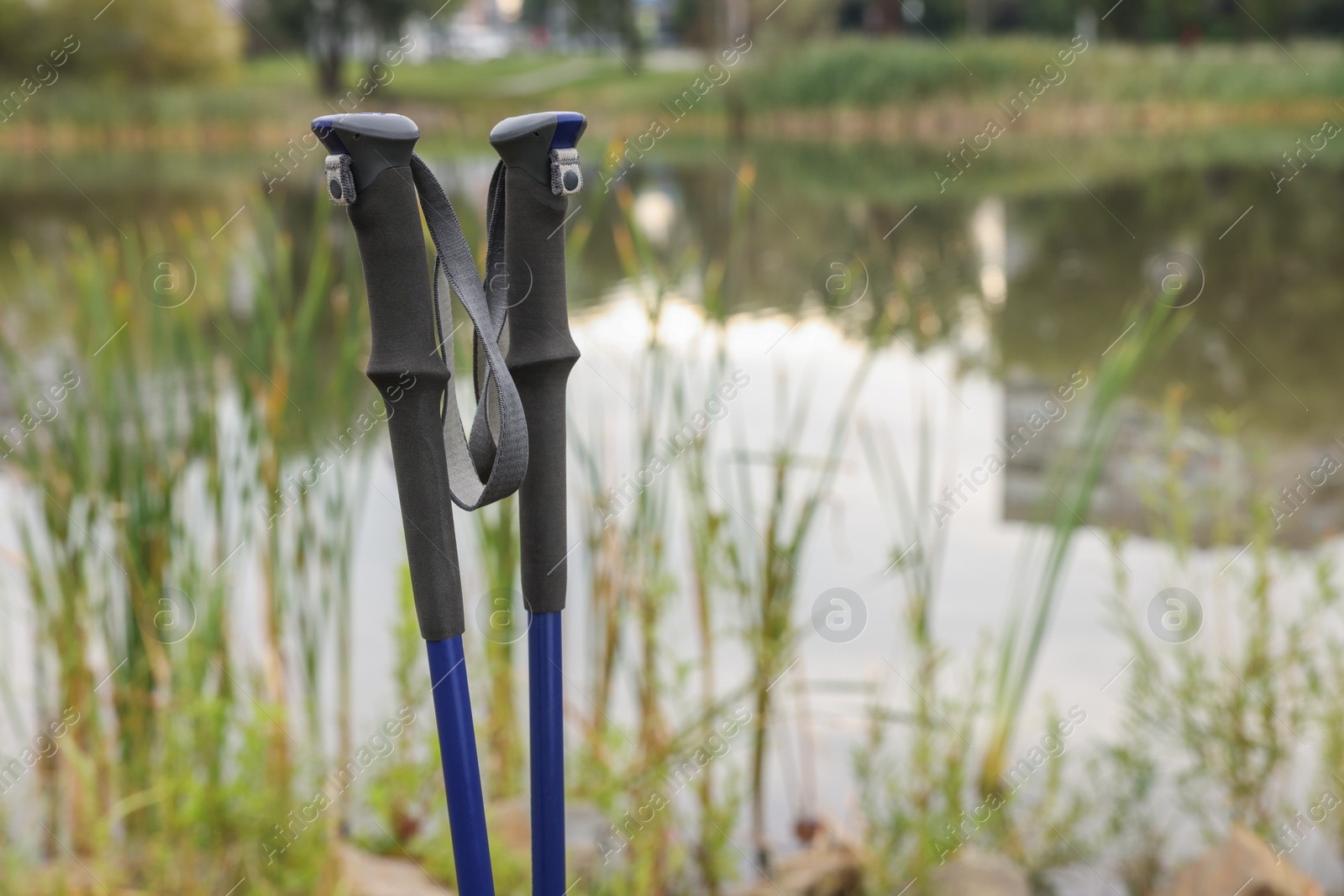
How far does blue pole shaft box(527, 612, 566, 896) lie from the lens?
0.63 m

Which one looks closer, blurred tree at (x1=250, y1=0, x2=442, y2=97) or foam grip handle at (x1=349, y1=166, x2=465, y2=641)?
foam grip handle at (x1=349, y1=166, x2=465, y2=641)

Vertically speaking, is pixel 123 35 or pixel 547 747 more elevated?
pixel 123 35

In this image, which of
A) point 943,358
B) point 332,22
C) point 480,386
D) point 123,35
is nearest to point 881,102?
point 332,22

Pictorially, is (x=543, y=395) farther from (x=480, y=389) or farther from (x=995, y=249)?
(x=995, y=249)

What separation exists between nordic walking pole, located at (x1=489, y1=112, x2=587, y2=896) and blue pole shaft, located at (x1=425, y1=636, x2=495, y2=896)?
0.12 feet

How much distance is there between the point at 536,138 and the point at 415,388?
0.46 ft

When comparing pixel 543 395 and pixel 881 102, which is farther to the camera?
pixel 881 102

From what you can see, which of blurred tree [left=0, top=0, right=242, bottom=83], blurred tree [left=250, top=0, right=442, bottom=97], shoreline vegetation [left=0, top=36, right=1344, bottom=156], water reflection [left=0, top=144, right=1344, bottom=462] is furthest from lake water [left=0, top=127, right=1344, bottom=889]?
blurred tree [left=0, top=0, right=242, bottom=83]

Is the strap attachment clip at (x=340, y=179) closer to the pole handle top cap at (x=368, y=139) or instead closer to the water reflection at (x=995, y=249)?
the pole handle top cap at (x=368, y=139)

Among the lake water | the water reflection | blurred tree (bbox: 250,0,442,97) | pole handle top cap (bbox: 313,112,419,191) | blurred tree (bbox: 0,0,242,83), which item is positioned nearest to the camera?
pole handle top cap (bbox: 313,112,419,191)

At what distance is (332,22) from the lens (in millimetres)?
22625

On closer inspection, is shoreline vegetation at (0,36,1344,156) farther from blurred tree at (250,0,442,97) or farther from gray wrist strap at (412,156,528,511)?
gray wrist strap at (412,156,528,511)

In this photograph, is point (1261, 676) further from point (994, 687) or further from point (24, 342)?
point (24, 342)

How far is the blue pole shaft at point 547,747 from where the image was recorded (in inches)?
25.0
